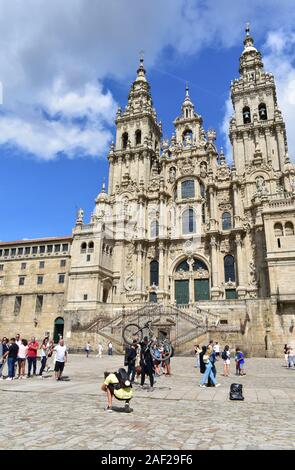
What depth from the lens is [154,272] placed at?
152ft

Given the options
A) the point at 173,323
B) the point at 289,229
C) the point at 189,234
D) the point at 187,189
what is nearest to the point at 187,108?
the point at 187,189

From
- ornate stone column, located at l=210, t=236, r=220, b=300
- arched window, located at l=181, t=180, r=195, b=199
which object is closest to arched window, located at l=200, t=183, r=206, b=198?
arched window, located at l=181, t=180, r=195, b=199

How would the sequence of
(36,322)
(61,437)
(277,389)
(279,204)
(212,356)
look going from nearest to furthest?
(61,437) → (277,389) → (212,356) → (279,204) → (36,322)

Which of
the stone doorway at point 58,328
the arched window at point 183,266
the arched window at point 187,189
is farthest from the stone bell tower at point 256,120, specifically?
the stone doorway at point 58,328

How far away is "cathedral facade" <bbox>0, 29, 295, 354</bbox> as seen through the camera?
36.6 meters

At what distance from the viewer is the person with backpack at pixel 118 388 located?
29.4ft

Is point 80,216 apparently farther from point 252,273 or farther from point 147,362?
point 147,362

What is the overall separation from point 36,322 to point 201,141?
3290 centimetres

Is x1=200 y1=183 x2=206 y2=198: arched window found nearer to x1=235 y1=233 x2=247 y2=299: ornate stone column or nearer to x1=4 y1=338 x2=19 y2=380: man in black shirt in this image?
x1=235 y1=233 x2=247 y2=299: ornate stone column

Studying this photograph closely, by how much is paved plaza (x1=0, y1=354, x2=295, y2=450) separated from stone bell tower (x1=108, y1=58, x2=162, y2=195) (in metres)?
39.6
